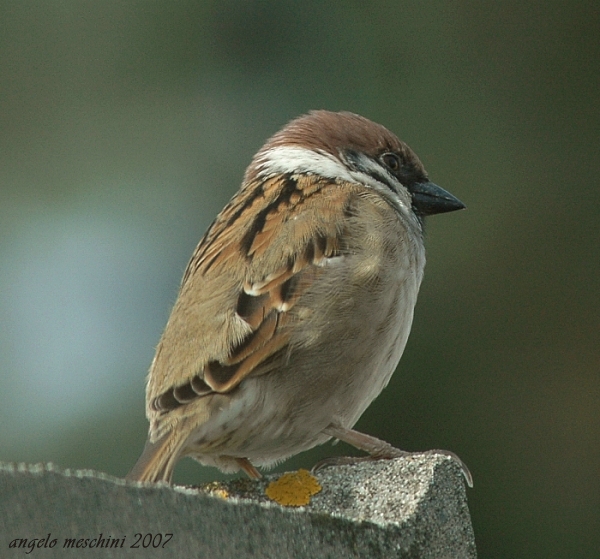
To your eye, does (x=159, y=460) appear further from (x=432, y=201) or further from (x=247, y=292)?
(x=432, y=201)

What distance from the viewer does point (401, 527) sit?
6.04ft

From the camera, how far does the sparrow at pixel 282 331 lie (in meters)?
2.69

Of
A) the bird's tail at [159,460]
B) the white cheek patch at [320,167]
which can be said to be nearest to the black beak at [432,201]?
the white cheek patch at [320,167]

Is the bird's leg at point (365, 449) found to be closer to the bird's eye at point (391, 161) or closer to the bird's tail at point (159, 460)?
the bird's tail at point (159, 460)

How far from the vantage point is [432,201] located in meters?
3.71

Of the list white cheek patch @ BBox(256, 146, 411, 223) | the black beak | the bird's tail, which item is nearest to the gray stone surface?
the bird's tail

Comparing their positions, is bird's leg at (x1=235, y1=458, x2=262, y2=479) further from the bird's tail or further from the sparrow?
the bird's tail

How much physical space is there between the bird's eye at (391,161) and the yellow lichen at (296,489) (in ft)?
5.71

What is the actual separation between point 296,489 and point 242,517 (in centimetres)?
50

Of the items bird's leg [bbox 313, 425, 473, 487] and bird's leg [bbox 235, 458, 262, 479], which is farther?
bird's leg [bbox 235, 458, 262, 479]

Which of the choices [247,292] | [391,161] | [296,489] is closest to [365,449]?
[247,292]

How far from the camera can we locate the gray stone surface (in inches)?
57.5

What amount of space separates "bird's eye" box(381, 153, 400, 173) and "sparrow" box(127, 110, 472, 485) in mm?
469

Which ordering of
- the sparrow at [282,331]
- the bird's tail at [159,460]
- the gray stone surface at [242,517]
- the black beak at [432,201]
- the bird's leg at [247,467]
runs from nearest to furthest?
the gray stone surface at [242,517] → the bird's tail at [159,460] → the sparrow at [282,331] → the bird's leg at [247,467] → the black beak at [432,201]
